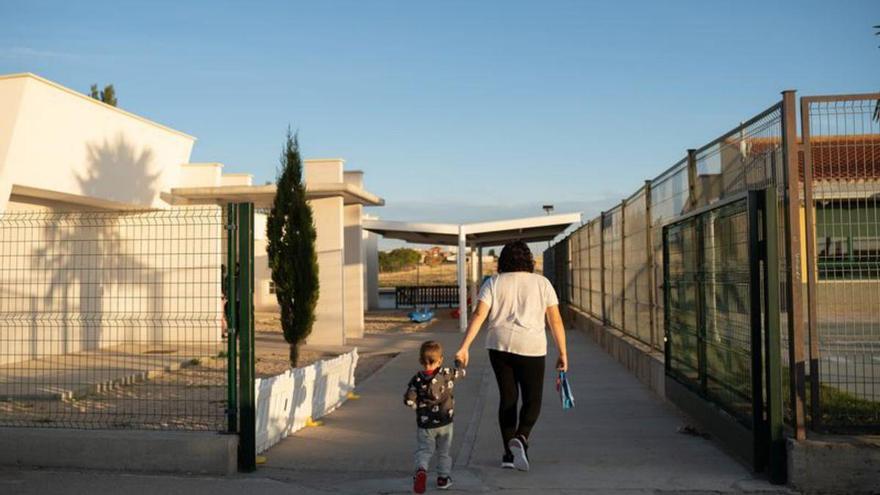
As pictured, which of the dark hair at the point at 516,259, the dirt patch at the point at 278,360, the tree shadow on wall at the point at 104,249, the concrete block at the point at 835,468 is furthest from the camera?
the dirt patch at the point at 278,360

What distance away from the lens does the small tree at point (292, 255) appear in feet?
50.7

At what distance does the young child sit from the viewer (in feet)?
19.1

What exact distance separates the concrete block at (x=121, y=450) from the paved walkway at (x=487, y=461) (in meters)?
0.14

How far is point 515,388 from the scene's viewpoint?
255 inches

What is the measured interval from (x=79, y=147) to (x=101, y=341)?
17.5 feet

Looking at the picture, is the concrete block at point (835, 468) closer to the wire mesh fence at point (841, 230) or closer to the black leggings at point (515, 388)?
the wire mesh fence at point (841, 230)

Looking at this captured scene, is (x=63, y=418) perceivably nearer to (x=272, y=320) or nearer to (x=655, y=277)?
(x=655, y=277)

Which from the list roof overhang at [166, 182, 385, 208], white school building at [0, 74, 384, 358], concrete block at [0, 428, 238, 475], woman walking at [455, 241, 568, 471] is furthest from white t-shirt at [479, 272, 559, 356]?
roof overhang at [166, 182, 385, 208]

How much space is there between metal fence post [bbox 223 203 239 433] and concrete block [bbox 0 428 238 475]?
0.23 meters

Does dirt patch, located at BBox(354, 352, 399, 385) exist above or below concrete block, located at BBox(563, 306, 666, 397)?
below

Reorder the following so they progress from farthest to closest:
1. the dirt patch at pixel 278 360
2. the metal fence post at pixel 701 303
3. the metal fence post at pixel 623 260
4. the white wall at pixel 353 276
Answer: the white wall at pixel 353 276, the dirt patch at pixel 278 360, the metal fence post at pixel 623 260, the metal fence post at pixel 701 303

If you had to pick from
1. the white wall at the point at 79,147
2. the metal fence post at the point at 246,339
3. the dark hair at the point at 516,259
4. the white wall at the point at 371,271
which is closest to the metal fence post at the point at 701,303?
the dark hair at the point at 516,259

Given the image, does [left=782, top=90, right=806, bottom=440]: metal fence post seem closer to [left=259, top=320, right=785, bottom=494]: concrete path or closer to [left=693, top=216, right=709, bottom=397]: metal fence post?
[left=259, top=320, right=785, bottom=494]: concrete path

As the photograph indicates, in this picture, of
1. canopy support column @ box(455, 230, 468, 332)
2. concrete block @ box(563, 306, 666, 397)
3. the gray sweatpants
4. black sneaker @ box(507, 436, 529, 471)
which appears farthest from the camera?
canopy support column @ box(455, 230, 468, 332)
